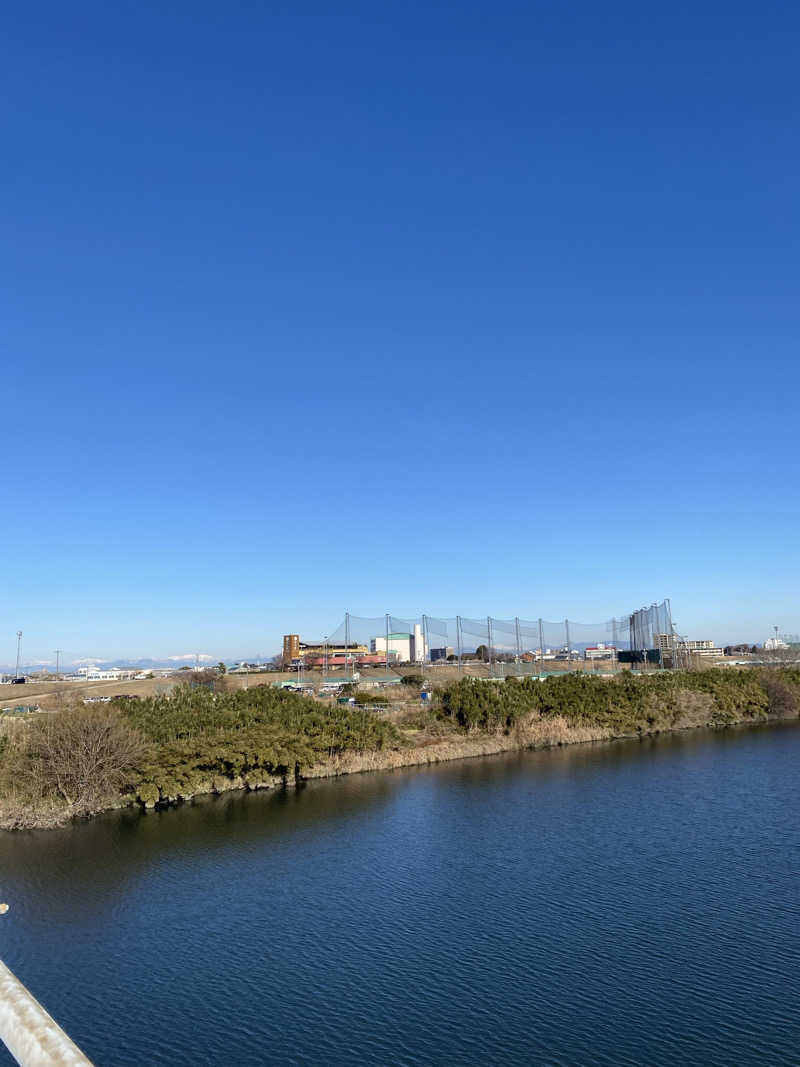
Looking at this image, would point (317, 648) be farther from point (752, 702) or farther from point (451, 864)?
point (451, 864)

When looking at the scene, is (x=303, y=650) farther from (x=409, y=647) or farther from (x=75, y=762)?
(x=75, y=762)

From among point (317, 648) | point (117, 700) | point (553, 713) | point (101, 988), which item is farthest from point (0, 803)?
point (317, 648)

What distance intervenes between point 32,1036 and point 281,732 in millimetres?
43682

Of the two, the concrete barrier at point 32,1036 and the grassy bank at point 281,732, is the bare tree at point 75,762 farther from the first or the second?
the concrete barrier at point 32,1036

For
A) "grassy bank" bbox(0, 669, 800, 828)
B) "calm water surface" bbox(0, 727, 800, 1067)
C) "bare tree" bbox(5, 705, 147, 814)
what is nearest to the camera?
"calm water surface" bbox(0, 727, 800, 1067)

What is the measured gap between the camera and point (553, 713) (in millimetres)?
64750

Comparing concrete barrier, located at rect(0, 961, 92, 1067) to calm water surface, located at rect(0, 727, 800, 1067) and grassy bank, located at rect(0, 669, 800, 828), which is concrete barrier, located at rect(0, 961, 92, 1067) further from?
grassy bank, located at rect(0, 669, 800, 828)

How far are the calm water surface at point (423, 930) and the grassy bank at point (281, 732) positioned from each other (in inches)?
117

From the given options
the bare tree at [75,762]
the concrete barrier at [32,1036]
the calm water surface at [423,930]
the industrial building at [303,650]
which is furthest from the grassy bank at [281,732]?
the industrial building at [303,650]

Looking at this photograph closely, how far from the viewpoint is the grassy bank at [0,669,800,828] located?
40.6 m

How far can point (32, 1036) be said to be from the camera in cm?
544

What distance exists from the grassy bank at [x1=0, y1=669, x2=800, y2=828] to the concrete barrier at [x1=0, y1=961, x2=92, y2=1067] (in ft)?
123

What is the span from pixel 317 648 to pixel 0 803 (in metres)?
147

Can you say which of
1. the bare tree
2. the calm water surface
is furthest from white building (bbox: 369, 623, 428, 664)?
the calm water surface
